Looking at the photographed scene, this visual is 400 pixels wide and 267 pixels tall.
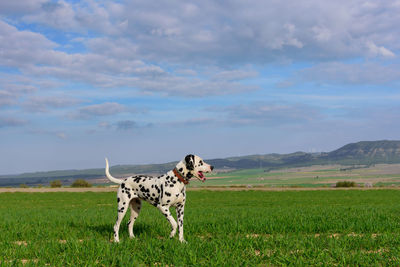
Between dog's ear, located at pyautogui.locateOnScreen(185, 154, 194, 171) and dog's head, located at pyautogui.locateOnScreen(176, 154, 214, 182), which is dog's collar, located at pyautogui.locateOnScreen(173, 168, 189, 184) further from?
dog's ear, located at pyautogui.locateOnScreen(185, 154, 194, 171)

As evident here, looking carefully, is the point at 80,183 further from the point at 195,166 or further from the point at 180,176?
the point at 195,166

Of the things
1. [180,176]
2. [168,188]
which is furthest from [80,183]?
[180,176]

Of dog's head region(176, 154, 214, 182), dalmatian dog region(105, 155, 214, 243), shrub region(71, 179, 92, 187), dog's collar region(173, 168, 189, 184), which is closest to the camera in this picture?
dog's head region(176, 154, 214, 182)

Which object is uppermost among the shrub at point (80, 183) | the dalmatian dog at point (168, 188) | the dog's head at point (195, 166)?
the dog's head at point (195, 166)

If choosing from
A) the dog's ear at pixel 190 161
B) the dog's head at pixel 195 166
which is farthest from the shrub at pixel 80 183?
the dog's ear at pixel 190 161

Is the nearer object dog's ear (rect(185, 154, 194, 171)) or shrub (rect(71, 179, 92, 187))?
dog's ear (rect(185, 154, 194, 171))

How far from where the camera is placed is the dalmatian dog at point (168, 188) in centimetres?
988

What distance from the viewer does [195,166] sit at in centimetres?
986

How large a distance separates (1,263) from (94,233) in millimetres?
4407

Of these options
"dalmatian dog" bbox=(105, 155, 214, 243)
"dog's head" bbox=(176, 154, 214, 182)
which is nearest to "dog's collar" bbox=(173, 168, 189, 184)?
"dalmatian dog" bbox=(105, 155, 214, 243)

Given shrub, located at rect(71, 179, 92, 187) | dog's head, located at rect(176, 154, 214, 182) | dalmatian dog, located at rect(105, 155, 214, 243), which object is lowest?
shrub, located at rect(71, 179, 92, 187)

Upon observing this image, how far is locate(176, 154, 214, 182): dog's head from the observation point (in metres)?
9.78

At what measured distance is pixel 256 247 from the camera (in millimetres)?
9758

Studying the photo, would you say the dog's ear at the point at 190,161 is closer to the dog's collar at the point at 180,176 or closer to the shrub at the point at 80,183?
the dog's collar at the point at 180,176
